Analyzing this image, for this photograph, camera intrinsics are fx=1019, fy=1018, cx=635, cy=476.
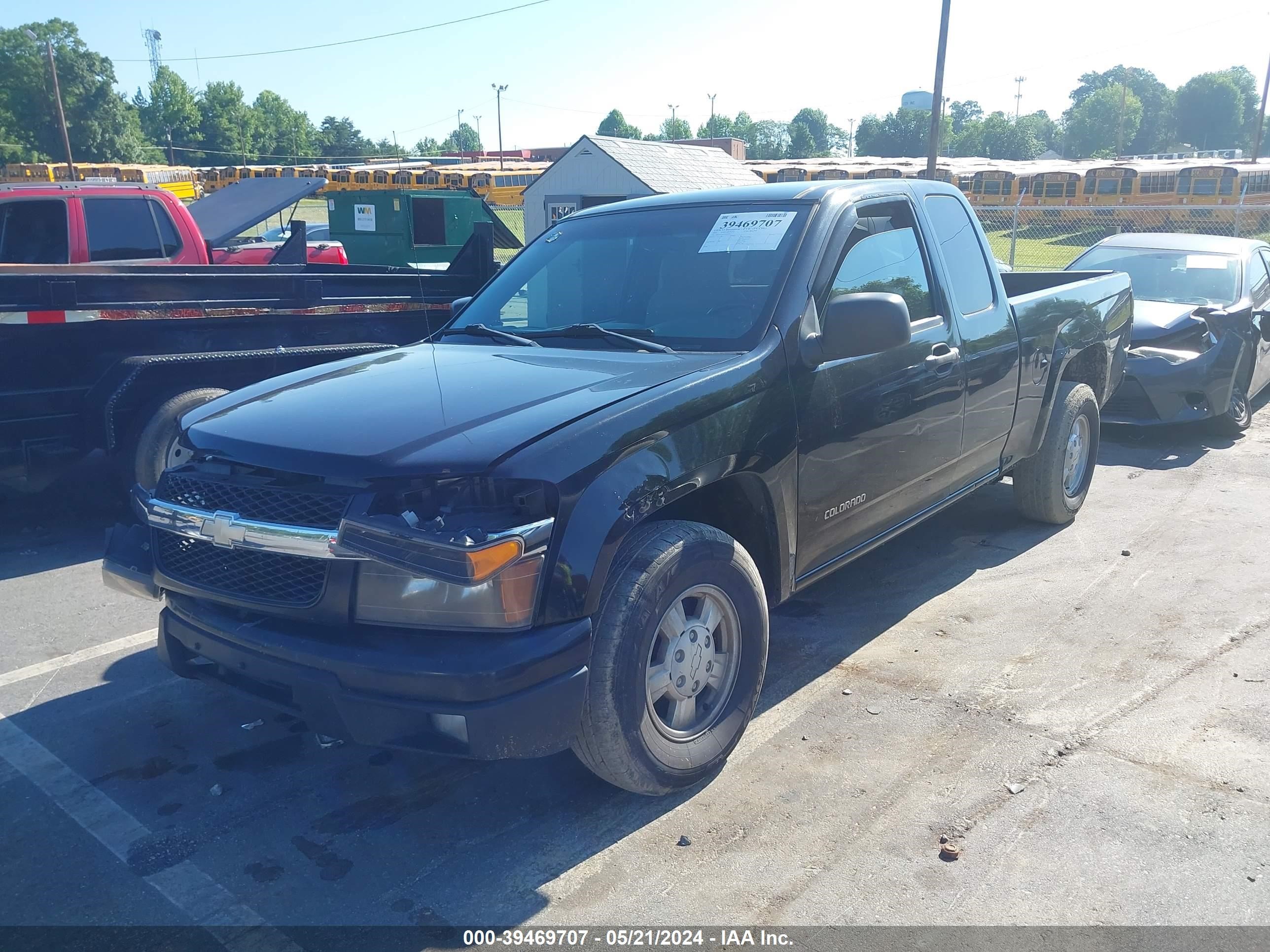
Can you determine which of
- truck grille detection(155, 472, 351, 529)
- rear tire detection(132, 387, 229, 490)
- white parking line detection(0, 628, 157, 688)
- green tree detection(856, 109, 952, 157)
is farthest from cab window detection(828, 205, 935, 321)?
green tree detection(856, 109, 952, 157)

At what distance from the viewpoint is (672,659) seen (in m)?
3.22

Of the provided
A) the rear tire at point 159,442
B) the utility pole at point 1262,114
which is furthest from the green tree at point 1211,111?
the rear tire at point 159,442

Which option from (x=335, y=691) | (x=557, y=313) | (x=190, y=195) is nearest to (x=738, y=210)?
(x=557, y=313)

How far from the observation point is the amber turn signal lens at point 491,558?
8.61 feet

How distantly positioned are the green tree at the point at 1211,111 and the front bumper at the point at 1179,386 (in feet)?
437

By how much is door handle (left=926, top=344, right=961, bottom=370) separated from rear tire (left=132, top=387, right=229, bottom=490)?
4028 mm

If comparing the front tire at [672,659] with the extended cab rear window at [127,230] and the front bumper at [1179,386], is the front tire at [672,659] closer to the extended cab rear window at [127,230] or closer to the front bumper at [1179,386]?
the front bumper at [1179,386]

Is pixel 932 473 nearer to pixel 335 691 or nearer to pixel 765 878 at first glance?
pixel 765 878

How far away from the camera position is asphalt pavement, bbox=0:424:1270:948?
283 centimetres

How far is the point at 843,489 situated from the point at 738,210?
4.08ft

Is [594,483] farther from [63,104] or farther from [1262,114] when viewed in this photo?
[63,104]

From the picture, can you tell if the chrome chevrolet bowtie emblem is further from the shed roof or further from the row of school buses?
the row of school buses

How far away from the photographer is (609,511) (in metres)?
2.89

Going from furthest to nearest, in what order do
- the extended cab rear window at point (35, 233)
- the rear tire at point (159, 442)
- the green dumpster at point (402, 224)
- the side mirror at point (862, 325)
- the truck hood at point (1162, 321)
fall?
the green dumpster at point (402, 224), the truck hood at point (1162, 321), the extended cab rear window at point (35, 233), the rear tire at point (159, 442), the side mirror at point (862, 325)
